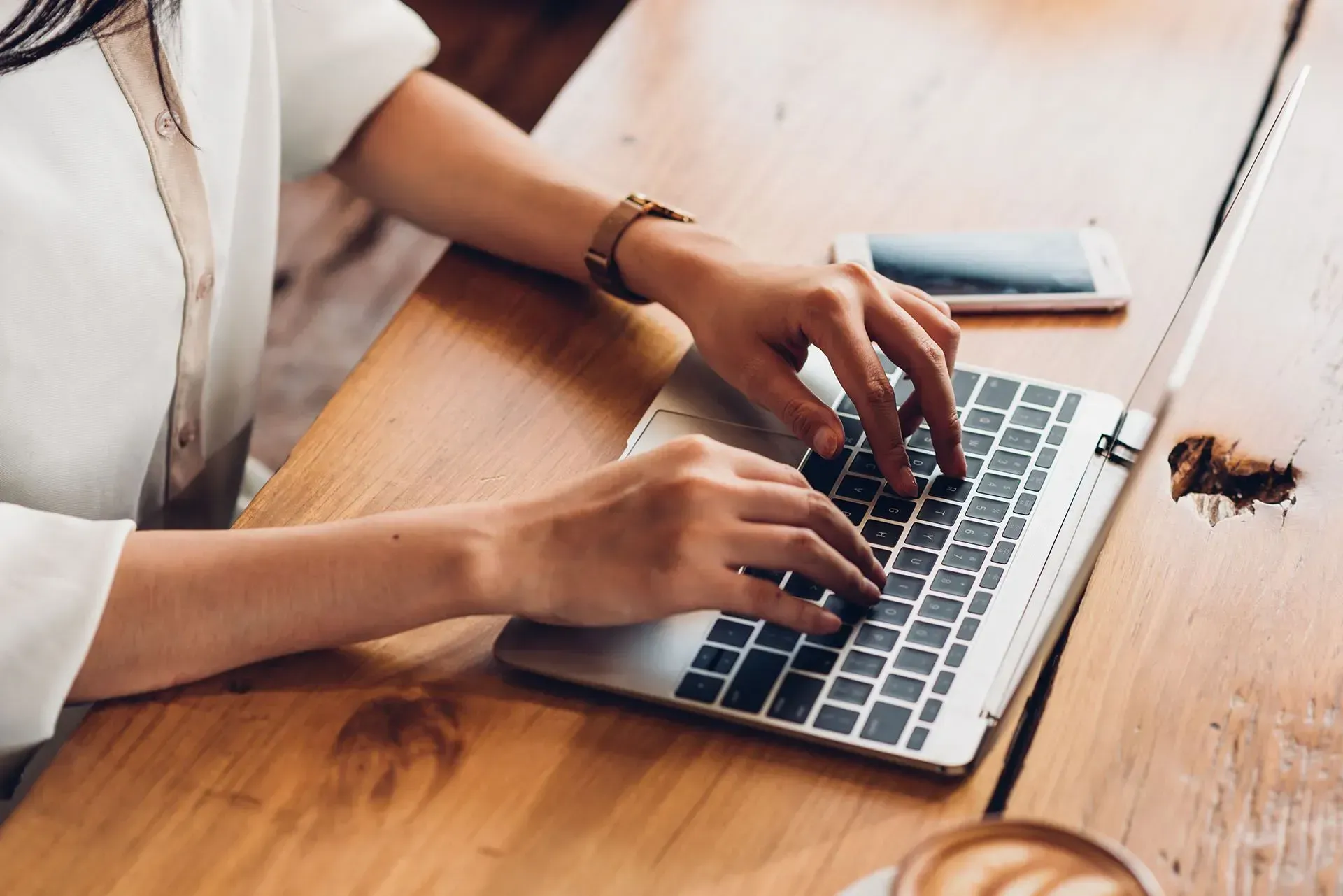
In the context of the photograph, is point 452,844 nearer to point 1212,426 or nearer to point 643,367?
point 643,367

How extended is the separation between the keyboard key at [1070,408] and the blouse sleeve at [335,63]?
1.77 ft

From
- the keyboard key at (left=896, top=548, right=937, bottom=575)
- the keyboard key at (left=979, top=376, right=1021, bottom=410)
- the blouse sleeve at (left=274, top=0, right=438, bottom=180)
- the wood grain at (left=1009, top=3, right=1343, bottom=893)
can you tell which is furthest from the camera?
the blouse sleeve at (left=274, top=0, right=438, bottom=180)

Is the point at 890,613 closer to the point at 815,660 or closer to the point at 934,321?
the point at 815,660

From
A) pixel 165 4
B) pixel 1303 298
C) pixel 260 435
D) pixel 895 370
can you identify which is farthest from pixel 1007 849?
pixel 260 435

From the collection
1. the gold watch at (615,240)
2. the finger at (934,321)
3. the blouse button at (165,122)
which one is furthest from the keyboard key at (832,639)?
the blouse button at (165,122)

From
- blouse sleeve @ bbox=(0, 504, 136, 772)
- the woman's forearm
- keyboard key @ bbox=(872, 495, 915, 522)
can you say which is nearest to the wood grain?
keyboard key @ bbox=(872, 495, 915, 522)

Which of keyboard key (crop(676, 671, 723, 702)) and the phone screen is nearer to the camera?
keyboard key (crop(676, 671, 723, 702))

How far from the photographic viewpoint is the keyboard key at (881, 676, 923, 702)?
1.91 ft

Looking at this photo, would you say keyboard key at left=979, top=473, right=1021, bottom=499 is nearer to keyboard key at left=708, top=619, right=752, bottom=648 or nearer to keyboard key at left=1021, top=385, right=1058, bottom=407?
keyboard key at left=1021, top=385, right=1058, bottom=407

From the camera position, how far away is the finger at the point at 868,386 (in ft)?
2.27

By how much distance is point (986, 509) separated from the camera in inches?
27.0

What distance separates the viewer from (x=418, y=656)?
63 centimetres

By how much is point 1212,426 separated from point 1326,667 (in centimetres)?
19

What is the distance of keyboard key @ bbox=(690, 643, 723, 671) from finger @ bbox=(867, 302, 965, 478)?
180 mm
